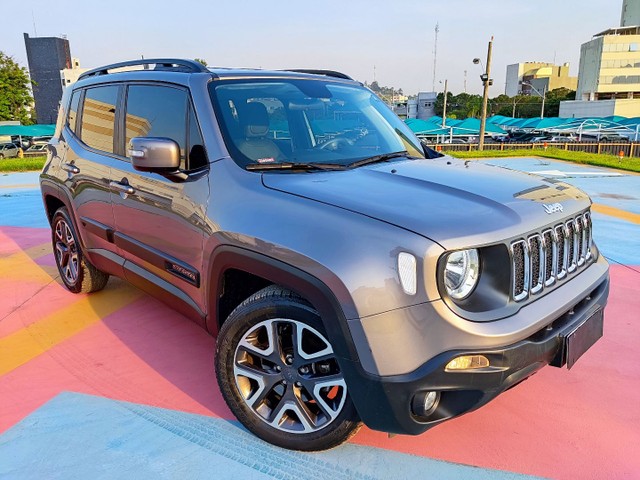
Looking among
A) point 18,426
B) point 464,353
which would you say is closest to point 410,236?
point 464,353

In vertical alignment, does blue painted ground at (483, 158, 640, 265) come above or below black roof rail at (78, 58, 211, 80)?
below

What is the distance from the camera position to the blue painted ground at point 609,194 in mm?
5910

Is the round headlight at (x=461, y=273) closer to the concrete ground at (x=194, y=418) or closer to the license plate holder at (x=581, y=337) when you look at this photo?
the license plate holder at (x=581, y=337)

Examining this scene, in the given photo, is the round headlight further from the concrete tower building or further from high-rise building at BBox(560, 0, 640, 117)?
the concrete tower building

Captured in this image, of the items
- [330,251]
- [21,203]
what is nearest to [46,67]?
[21,203]

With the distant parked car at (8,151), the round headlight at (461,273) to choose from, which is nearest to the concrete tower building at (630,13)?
the distant parked car at (8,151)

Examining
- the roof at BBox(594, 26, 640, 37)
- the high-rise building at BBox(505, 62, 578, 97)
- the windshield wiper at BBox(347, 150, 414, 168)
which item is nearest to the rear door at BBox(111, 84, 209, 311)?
the windshield wiper at BBox(347, 150, 414, 168)

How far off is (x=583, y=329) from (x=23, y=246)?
6323 millimetres

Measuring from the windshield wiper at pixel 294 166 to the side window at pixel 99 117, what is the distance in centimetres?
145

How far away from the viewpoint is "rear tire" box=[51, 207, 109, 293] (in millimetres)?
4305

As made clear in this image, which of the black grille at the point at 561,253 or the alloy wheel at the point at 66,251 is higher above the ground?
the black grille at the point at 561,253

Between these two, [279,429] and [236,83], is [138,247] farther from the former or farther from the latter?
[279,429]

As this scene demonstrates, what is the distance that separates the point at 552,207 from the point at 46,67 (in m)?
97.7

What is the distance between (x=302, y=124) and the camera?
10.4 feet
